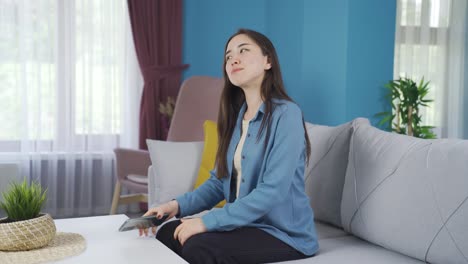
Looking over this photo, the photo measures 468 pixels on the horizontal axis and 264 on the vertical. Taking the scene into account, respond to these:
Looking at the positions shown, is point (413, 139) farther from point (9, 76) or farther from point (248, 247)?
point (9, 76)

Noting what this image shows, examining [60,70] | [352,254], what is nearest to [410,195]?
[352,254]

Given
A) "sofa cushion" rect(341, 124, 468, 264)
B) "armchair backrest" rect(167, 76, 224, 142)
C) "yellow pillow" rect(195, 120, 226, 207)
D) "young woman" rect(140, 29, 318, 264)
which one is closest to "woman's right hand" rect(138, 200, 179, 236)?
"young woman" rect(140, 29, 318, 264)

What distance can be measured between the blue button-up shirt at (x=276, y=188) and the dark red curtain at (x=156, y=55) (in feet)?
8.81

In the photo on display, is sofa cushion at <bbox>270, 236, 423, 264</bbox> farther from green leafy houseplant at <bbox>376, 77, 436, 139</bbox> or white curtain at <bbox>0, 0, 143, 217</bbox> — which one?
white curtain at <bbox>0, 0, 143, 217</bbox>

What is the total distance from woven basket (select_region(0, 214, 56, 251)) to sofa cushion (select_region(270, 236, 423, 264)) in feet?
2.20

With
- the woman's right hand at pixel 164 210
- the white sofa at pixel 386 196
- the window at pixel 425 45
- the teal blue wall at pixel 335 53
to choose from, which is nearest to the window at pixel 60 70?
the teal blue wall at pixel 335 53

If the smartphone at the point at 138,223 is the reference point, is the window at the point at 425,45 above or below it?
above

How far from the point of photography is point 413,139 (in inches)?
73.3

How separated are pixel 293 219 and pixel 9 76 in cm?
312

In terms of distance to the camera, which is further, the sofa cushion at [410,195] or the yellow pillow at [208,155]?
the yellow pillow at [208,155]

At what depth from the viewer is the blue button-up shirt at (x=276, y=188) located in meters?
1.65

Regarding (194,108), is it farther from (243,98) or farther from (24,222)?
(24,222)

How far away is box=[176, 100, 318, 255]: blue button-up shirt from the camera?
5.40 ft

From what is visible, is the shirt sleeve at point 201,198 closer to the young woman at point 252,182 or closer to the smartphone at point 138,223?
the young woman at point 252,182
